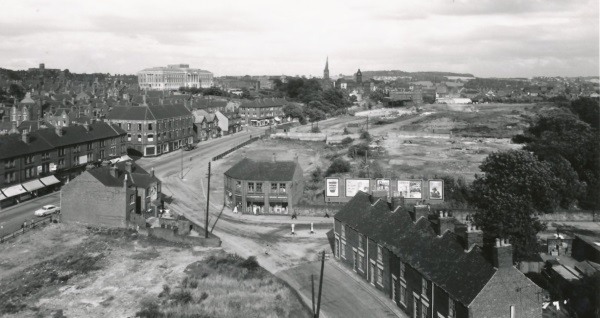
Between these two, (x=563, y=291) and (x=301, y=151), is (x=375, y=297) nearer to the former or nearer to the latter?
(x=563, y=291)

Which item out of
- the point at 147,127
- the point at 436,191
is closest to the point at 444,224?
the point at 436,191

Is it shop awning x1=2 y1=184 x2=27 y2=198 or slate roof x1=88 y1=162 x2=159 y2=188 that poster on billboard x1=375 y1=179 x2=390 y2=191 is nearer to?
slate roof x1=88 y1=162 x2=159 y2=188

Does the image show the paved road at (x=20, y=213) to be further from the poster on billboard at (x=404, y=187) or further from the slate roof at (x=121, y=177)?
the poster on billboard at (x=404, y=187)

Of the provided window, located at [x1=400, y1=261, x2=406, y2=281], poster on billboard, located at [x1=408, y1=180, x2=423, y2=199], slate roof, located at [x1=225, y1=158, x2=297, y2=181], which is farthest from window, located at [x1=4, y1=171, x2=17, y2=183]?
window, located at [x1=400, y1=261, x2=406, y2=281]

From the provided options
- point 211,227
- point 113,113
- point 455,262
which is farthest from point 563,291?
point 113,113

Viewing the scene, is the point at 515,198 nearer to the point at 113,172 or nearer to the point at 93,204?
the point at 113,172

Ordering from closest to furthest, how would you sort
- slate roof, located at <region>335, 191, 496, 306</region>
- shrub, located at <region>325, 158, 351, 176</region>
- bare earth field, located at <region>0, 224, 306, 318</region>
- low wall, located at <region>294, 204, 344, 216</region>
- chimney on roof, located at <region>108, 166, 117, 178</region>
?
slate roof, located at <region>335, 191, 496, 306</region> → bare earth field, located at <region>0, 224, 306, 318</region> → chimney on roof, located at <region>108, 166, 117, 178</region> → low wall, located at <region>294, 204, 344, 216</region> → shrub, located at <region>325, 158, 351, 176</region>
